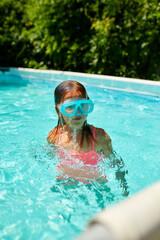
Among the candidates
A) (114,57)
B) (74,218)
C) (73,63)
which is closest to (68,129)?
(74,218)

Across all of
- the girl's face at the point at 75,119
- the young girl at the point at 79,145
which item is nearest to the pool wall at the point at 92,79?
the young girl at the point at 79,145

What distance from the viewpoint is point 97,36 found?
8.23m

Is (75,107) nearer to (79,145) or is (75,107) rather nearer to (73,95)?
(73,95)

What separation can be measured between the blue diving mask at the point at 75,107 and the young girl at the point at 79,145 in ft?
0.34

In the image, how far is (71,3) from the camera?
27.8 feet

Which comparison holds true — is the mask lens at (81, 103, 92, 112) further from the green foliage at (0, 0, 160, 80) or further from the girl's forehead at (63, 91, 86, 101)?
the green foliage at (0, 0, 160, 80)

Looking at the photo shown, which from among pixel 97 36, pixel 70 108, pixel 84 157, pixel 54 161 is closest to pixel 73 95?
pixel 70 108

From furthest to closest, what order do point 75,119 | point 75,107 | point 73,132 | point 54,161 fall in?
1. point 54,161
2. point 73,132
3. point 75,119
4. point 75,107

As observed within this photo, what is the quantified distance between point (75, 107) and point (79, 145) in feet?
1.76

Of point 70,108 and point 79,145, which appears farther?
point 79,145

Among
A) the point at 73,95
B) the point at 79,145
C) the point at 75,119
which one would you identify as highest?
the point at 73,95

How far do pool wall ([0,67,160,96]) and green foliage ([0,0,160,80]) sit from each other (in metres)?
0.79

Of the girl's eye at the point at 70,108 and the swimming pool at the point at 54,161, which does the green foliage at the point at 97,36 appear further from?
the girl's eye at the point at 70,108

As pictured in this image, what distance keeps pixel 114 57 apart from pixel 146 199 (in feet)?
25.1
